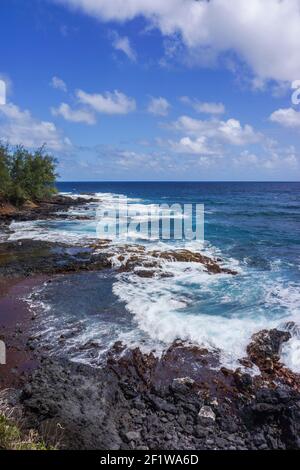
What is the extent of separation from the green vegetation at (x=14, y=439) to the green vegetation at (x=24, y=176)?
133 ft

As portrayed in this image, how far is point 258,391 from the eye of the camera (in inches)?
326

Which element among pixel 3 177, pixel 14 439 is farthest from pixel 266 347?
pixel 3 177

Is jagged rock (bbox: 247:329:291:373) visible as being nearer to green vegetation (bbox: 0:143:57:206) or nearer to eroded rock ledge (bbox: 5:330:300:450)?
eroded rock ledge (bbox: 5:330:300:450)

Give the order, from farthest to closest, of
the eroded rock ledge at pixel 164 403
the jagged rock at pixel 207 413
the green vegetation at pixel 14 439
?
the jagged rock at pixel 207 413 < the eroded rock ledge at pixel 164 403 < the green vegetation at pixel 14 439

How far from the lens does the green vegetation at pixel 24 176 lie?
4309 cm

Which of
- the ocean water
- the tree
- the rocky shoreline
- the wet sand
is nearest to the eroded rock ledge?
the rocky shoreline

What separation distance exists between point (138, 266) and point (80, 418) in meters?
12.1

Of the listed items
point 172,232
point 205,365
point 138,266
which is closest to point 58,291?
point 138,266

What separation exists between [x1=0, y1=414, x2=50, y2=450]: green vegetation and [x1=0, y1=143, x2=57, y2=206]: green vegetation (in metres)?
40.5

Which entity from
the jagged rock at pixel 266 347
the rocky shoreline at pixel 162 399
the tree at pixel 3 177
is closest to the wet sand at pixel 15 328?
the rocky shoreline at pixel 162 399

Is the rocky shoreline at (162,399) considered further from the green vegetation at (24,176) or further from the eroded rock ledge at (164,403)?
the green vegetation at (24,176)

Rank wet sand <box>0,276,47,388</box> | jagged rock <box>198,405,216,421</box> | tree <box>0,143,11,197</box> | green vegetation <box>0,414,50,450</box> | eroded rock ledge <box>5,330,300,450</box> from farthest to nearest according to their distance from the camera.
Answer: tree <box>0,143,11,197</box> → wet sand <box>0,276,47,388</box> → jagged rock <box>198,405,216,421</box> → eroded rock ledge <box>5,330,300,450</box> → green vegetation <box>0,414,50,450</box>

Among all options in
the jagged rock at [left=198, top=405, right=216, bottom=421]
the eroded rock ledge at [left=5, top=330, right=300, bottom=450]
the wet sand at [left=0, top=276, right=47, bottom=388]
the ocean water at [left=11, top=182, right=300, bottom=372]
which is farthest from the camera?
the ocean water at [left=11, top=182, right=300, bottom=372]

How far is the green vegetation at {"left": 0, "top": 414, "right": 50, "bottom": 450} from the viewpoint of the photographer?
5140 millimetres
